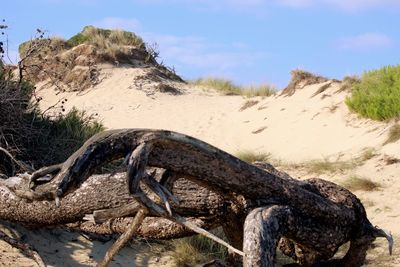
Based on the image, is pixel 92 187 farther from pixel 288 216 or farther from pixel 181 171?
pixel 288 216

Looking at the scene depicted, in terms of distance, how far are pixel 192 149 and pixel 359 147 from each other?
980cm

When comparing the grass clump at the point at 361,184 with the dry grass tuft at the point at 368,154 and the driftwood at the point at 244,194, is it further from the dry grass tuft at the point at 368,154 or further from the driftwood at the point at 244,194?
the driftwood at the point at 244,194

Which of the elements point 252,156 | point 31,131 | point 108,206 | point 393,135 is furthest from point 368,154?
point 108,206

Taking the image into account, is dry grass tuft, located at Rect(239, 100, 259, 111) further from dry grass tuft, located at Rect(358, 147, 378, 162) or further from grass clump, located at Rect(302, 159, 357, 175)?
dry grass tuft, located at Rect(358, 147, 378, 162)

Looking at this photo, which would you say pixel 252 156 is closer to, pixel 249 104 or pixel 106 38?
pixel 249 104

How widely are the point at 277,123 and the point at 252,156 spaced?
10.5 ft

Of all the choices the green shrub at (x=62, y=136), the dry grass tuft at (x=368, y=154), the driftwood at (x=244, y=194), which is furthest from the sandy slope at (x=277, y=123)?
the driftwood at (x=244, y=194)

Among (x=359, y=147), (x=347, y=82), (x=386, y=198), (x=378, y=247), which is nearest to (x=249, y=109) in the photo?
(x=347, y=82)

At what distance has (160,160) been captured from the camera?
16.1 ft

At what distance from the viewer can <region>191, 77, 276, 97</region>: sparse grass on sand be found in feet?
76.1

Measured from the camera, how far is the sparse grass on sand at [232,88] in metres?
23.2

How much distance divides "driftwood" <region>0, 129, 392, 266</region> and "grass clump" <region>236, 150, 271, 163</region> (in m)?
9.12

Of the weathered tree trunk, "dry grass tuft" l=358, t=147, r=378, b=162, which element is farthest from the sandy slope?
the weathered tree trunk

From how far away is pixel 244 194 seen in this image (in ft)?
17.3
